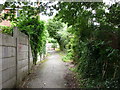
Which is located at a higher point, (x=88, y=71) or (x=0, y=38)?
(x=0, y=38)

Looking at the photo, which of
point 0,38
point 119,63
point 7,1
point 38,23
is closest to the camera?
point 0,38

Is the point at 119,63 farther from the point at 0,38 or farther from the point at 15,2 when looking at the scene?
the point at 15,2

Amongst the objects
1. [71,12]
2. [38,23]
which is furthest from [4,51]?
[38,23]

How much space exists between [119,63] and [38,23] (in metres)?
6.42

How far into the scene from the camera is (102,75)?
4645 millimetres

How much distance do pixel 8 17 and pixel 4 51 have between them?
233cm

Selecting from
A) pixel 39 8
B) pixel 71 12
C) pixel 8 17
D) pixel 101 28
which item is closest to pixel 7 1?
pixel 8 17

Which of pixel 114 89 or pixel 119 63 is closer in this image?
pixel 114 89

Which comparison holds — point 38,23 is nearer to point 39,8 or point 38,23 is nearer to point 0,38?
point 39,8

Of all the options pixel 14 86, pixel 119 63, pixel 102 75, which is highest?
pixel 119 63

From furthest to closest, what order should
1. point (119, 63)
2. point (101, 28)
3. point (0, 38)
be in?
1. point (101, 28)
2. point (119, 63)
3. point (0, 38)

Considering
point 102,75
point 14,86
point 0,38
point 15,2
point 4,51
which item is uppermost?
point 15,2

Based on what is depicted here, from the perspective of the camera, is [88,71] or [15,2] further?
[88,71]

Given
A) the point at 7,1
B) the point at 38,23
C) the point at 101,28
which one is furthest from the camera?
the point at 38,23
